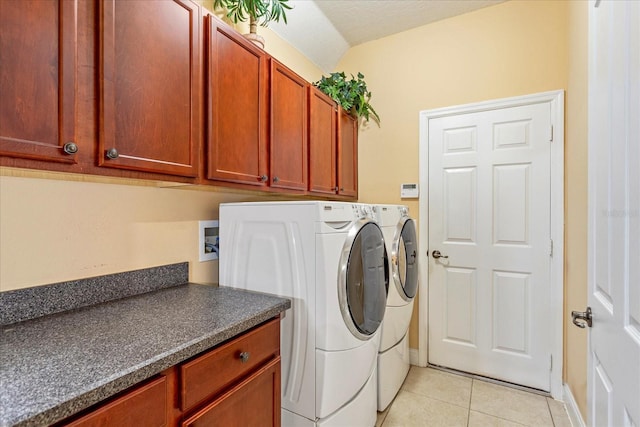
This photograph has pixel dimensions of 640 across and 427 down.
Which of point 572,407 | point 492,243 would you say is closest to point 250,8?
point 492,243

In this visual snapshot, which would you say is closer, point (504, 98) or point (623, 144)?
point (623, 144)

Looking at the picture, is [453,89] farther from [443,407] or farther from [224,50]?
[443,407]

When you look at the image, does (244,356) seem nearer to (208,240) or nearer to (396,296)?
(208,240)

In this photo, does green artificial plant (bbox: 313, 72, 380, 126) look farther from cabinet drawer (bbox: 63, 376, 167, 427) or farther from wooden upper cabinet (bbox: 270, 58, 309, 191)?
cabinet drawer (bbox: 63, 376, 167, 427)

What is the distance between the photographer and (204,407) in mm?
925

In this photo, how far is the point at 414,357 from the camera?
8.35ft

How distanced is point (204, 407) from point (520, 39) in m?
2.86

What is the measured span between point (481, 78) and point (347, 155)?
1.16 meters

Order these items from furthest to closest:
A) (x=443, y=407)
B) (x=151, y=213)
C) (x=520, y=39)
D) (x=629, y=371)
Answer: (x=520, y=39) < (x=443, y=407) < (x=151, y=213) < (x=629, y=371)

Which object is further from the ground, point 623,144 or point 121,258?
point 623,144

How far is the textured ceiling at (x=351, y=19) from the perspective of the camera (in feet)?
7.43

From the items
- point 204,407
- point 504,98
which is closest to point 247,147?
point 204,407

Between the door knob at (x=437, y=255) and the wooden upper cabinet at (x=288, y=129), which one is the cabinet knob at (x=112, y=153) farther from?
the door knob at (x=437, y=255)

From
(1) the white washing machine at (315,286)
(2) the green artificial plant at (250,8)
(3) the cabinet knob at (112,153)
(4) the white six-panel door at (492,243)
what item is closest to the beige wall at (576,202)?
(4) the white six-panel door at (492,243)
